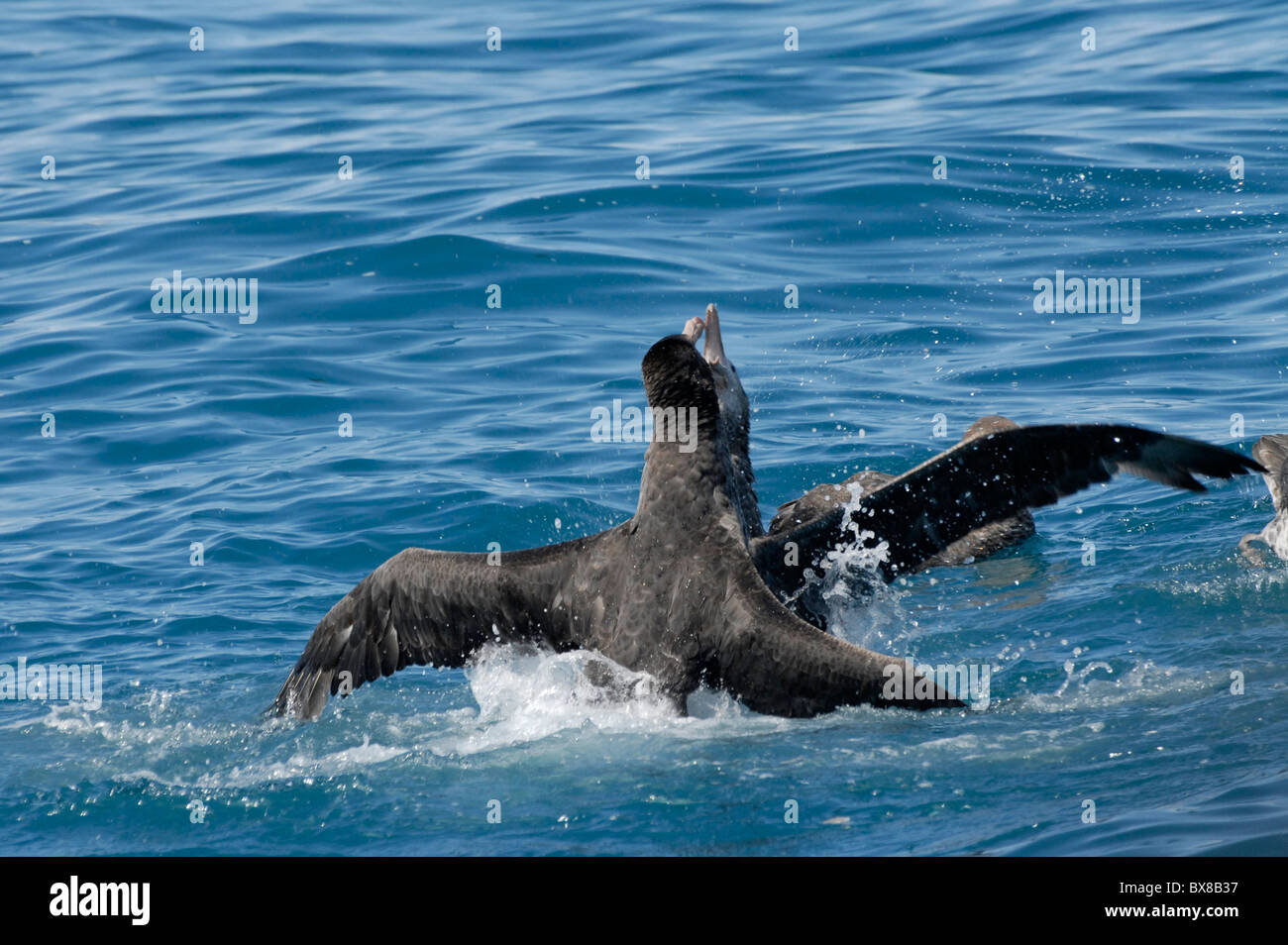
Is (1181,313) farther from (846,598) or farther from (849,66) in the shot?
(849,66)

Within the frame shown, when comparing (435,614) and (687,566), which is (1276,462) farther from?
(435,614)

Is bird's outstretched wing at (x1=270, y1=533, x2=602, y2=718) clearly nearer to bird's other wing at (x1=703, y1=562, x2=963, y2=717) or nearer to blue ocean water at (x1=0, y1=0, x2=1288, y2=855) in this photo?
blue ocean water at (x1=0, y1=0, x2=1288, y2=855)

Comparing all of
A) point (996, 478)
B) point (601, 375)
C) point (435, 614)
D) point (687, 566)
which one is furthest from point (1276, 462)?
point (601, 375)

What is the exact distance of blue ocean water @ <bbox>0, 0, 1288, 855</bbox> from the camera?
7789 mm

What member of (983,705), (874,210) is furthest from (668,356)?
(874,210)

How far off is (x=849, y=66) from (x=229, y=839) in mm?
19075

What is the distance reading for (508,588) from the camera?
883 centimetres

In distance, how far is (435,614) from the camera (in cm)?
887

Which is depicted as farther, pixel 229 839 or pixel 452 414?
pixel 452 414

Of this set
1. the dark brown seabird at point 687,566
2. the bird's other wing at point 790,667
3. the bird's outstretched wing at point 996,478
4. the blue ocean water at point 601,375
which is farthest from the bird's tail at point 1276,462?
the bird's other wing at point 790,667

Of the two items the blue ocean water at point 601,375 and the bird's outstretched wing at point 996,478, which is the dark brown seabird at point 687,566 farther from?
the blue ocean water at point 601,375

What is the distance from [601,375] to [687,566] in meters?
6.53

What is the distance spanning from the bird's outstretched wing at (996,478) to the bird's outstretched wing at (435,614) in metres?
1.35

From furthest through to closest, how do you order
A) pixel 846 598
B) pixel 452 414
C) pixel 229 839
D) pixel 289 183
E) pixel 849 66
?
pixel 849 66, pixel 289 183, pixel 452 414, pixel 846 598, pixel 229 839
